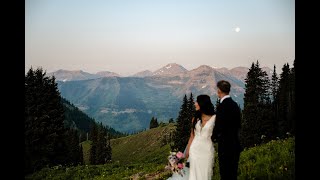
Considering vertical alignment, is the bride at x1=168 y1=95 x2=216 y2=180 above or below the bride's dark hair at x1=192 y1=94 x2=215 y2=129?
below

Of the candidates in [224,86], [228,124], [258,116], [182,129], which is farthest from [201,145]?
[182,129]

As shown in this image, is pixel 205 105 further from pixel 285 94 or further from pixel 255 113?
pixel 285 94

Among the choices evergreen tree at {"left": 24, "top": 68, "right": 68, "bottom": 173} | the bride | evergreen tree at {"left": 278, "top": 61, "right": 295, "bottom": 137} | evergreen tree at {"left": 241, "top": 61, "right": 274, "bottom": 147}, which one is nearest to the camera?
the bride

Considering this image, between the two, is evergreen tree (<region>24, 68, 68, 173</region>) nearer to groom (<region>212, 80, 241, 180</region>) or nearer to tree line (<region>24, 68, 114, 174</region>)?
tree line (<region>24, 68, 114, 174</region>)

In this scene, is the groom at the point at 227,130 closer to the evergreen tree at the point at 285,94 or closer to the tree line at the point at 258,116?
the tree line at the point at 258,116

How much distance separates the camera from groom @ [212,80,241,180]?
8.88m

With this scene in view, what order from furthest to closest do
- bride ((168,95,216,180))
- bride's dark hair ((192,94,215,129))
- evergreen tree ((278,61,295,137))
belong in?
evergreen tree ((278,61,295,137)), bride ((168,95,216,180)), bride's dark hair ((192,94,215,129))

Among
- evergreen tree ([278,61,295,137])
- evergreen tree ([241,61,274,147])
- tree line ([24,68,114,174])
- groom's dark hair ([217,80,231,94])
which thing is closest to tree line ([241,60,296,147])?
evergreen tree ([241,61,274,147])

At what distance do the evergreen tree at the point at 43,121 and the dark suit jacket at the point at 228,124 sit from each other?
132ft

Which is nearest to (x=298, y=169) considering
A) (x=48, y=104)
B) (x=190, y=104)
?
(x=48, y=104)

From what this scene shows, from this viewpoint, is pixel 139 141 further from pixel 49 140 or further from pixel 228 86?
pixel 228 86

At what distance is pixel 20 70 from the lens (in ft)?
18.5

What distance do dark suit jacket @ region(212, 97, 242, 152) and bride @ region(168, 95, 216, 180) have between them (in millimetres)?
A: 517

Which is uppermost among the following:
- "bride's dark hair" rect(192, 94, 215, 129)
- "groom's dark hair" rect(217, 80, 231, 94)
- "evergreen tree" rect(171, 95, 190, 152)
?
"groom's dark hair" rect(217, 80, 231, 94)
